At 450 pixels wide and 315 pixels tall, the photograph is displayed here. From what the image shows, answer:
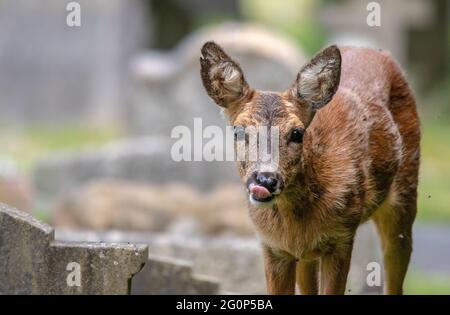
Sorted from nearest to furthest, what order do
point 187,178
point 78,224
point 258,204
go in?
point 258,204 → point 78,224 → point 187,178

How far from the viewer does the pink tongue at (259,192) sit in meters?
6.93

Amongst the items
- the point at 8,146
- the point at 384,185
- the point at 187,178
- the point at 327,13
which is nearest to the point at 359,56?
the point at 384,185

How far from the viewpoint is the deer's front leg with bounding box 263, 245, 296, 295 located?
796 centimetres

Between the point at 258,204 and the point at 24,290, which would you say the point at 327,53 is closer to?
the point at 258,204

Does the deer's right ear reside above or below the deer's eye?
above

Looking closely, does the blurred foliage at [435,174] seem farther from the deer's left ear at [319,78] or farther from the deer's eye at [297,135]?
the deer's eye at [297,135]

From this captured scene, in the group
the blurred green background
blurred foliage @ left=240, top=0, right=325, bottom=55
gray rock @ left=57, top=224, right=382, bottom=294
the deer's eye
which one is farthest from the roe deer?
blurred foliage @ left=240, top=0, right=325, bottom=55

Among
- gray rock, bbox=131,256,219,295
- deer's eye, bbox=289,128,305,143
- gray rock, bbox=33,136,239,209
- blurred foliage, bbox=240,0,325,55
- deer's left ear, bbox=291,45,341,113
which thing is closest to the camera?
deer's eye, bbox=289,128,305,143

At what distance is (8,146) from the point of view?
74.7 ft

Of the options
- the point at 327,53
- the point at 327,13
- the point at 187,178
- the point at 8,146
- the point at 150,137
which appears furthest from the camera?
the point at 327,13

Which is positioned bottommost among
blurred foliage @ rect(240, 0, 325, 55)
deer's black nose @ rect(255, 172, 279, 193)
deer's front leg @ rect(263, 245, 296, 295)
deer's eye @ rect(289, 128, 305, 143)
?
deer's front leg @ rect(263, 245, 296, 295)

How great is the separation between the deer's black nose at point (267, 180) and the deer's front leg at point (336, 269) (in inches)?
37.6

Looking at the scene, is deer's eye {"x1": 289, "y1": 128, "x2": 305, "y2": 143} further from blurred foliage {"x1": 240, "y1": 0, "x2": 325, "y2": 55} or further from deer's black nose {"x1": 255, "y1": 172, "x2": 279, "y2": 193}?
blurred foliage {"x1": 240, "y1": 0, "x2": 325, "y2": 55}
